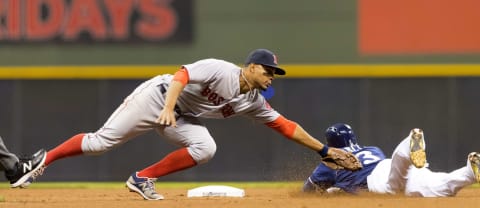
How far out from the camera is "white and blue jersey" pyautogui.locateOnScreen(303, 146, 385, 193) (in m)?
8.38

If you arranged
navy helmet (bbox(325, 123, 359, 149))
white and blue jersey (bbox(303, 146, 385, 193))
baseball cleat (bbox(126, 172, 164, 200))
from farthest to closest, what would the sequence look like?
navy helmet (bbox(325, 123, 359, 149)), white and blue jersey (bbox(303, 146, 385, 193)), baseball cleat (bbox(126, 172, 164, 200))

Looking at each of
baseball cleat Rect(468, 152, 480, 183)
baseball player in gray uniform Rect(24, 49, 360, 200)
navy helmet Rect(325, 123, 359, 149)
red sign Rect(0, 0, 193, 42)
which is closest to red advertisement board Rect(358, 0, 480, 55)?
red sign Rect(0, 0, 193, 42)

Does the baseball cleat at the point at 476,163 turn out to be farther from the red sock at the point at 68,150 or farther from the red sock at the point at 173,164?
the red sock at the point at 68,150

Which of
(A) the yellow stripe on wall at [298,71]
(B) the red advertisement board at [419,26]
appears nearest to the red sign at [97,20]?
(A) the yellow stripe on wall at [298,71]

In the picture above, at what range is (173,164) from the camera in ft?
25.8

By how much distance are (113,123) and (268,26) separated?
572 centimetres

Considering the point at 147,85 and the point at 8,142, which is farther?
the point at 8,142

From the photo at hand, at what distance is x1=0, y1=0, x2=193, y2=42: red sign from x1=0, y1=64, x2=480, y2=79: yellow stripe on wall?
360 millimetres

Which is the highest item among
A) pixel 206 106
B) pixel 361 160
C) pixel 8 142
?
pixel 206 106

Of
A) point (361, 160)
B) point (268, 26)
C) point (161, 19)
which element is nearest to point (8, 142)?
point (161, 19)

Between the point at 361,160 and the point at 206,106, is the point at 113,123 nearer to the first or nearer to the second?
the point at 206,106

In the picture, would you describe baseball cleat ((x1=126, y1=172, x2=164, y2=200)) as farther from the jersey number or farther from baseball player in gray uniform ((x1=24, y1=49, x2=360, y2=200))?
the jersey number

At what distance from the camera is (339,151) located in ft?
26.5

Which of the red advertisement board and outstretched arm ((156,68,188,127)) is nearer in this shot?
outstretched arm ((156,68,188,127))
